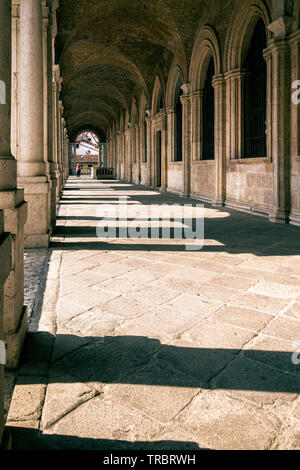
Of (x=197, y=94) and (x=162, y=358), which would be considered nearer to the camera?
(x=162, y=358)

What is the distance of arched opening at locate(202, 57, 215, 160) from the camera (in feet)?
44.3

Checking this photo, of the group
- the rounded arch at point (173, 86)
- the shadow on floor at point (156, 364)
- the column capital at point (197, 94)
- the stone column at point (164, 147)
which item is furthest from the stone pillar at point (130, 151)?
the shadow on floor at point (156, 364)

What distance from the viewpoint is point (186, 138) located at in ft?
48.5

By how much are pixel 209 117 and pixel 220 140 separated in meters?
2.33

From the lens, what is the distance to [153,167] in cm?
2131

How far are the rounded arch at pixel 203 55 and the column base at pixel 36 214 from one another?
25.9ft

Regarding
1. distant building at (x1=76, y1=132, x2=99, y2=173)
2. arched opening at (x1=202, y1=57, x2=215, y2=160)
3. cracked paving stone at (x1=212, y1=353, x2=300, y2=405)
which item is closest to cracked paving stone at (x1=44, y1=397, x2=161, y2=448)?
cracked paving stone at (x1=212, y1=353, x2=300, y2=405)

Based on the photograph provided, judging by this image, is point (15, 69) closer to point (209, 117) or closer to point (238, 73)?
point (238, 73)

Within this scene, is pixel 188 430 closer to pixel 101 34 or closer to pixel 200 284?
pixel 200 284

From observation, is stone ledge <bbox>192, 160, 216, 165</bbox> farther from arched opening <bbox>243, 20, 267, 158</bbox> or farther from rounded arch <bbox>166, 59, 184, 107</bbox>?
Result: rounded arch <bbox>166, 59, 184, 107</bbox>

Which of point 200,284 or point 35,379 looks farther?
point 200,284

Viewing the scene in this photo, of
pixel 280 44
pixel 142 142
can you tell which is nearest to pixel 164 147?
pixel 142 142

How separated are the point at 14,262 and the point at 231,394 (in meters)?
1.41
